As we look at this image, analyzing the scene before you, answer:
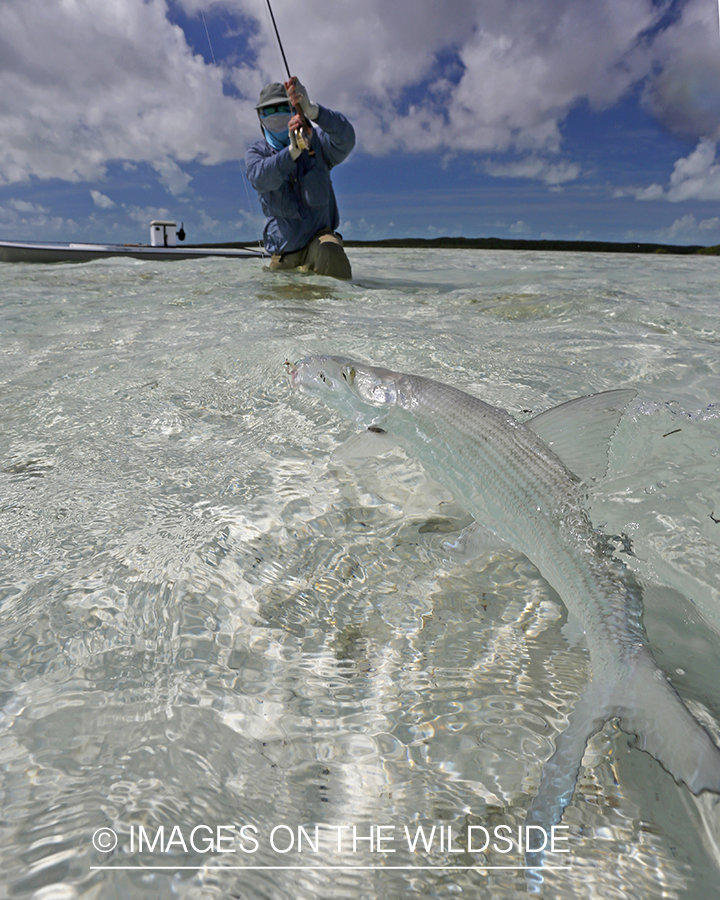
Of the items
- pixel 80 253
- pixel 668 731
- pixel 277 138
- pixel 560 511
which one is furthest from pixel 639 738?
pixel 80 253

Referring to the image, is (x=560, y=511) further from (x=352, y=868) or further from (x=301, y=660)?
(x=352, y=868)

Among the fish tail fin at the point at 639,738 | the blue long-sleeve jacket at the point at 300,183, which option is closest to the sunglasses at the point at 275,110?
the blue long-sleeve jacket at the point at 300,183

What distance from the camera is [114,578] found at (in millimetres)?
1518

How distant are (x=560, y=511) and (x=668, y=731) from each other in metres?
0.54

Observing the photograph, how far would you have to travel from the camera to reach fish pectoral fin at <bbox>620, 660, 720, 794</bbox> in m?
0.82

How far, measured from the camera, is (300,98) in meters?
6.57

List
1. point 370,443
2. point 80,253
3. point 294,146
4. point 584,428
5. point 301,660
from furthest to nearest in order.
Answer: point 80,253
point 294,146
point 370,443
point 584,428
point 301,660

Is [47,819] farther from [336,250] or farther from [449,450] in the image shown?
[336,250]

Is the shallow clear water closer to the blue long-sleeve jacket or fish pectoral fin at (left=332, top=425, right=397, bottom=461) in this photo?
fish pectoral fin at (left=332, top=425, right=397, bottom=461)

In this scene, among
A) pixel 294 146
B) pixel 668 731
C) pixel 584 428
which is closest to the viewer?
pixel 668 731

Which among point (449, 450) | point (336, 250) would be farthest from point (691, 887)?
point (336, 250)

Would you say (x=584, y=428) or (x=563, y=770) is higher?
(x=584, y=428)

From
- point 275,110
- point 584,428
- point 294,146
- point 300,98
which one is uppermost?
point 275,110

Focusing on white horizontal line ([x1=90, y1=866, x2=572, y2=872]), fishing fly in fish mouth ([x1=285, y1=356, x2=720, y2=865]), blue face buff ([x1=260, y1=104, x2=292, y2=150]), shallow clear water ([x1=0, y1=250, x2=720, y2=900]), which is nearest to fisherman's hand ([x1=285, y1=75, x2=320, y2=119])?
blue face buff ([x1=260, y1=104, x2=292, y2=150])
